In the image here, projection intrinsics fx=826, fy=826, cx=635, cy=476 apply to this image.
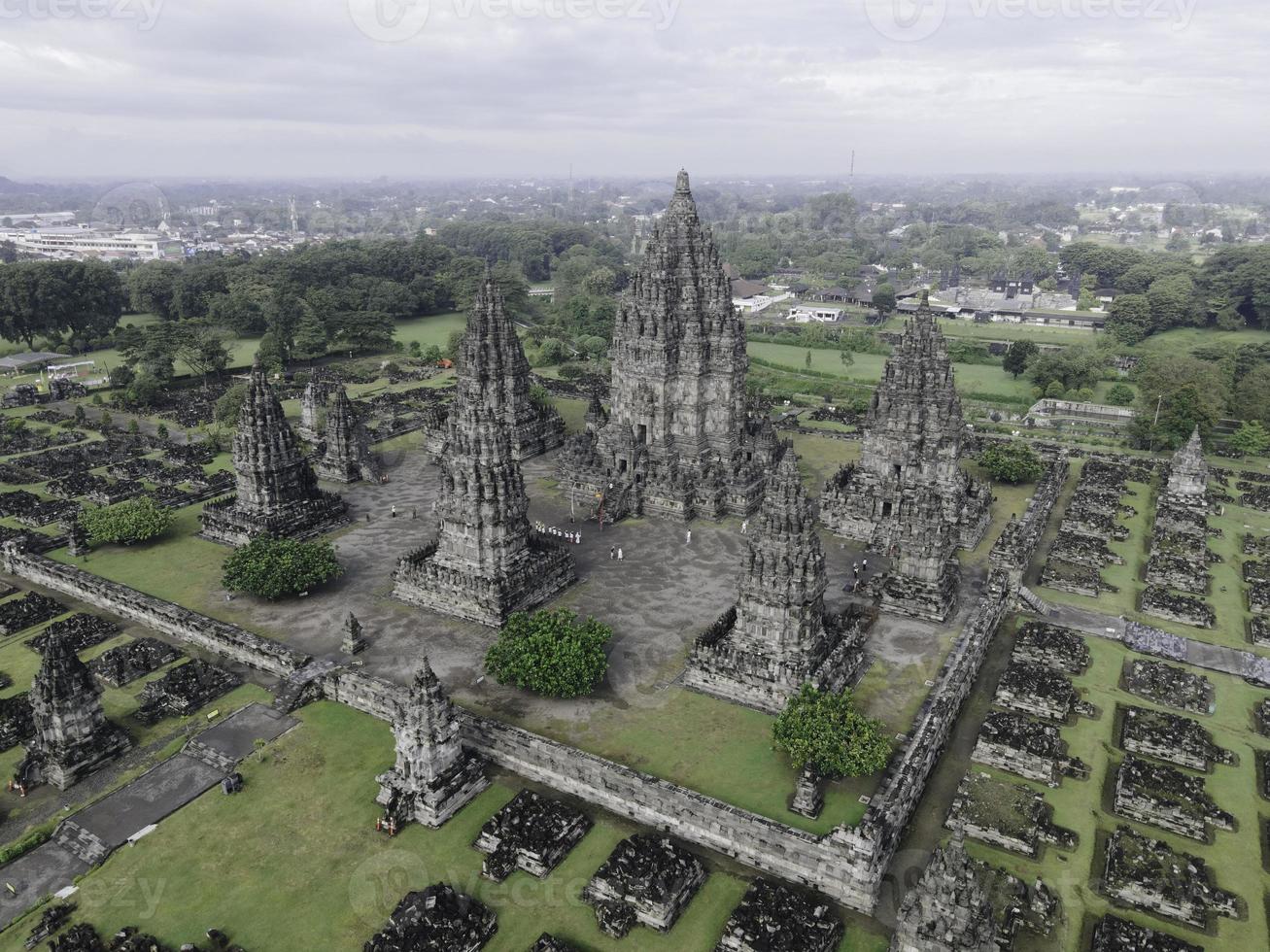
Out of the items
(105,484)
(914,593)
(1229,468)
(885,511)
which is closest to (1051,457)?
(1229,468)

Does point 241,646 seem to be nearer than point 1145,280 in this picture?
Yes

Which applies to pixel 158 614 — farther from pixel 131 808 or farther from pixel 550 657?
pixel 550 657

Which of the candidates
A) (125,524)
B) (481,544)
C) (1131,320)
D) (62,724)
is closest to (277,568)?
(481,544)

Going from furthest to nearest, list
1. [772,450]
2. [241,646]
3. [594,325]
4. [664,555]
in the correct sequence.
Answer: [594,325] < [772,450] < [664,555] < [241,646]

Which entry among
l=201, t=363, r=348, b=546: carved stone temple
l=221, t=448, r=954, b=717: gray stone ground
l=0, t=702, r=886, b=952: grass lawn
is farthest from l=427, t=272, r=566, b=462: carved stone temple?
l=0, t=702, r=886, b=952: grass lawn

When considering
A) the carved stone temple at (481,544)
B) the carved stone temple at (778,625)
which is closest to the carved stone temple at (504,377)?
the carved stone temple at (481,544)

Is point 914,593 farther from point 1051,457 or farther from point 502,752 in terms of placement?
point 1051,457

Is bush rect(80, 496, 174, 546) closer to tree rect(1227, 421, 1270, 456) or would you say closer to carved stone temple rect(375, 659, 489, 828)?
carved stone temple rect(375, 659, 489, 828)

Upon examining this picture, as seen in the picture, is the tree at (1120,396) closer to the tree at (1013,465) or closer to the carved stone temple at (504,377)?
the tree at (1013,465)
